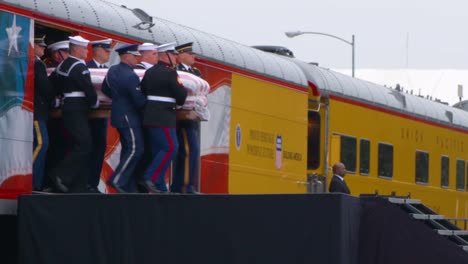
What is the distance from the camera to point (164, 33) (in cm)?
1575

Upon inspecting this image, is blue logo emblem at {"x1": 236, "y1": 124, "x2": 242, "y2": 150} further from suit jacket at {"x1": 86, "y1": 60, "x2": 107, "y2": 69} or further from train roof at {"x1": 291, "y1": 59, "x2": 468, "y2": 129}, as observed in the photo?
suit jacket at {"x1": 86, "y1": 60, "x2": 107, "y2": 69}

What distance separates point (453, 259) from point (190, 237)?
8.41ft

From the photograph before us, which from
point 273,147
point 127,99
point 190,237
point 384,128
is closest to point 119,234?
point 190,237

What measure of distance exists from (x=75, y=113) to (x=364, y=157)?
32.5 ft

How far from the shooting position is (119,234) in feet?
39.6

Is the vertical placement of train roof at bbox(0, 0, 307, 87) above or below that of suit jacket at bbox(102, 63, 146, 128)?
above

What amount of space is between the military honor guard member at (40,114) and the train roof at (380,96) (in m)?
8.18

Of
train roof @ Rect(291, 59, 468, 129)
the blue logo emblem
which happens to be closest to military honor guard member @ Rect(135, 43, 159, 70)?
the blue logo emblem

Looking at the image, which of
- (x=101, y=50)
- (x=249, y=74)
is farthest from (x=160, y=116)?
(x=249, y=74)

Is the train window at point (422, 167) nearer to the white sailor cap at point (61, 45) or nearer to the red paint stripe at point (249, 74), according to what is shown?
the red paint stripe at point (249, 74)

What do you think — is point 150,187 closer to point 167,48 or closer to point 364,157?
point 167,48

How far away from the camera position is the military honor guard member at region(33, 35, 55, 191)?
12781mm

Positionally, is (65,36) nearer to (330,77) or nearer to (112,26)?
(112,26)

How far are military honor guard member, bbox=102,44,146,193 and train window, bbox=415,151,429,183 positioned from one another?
11.9 meters
